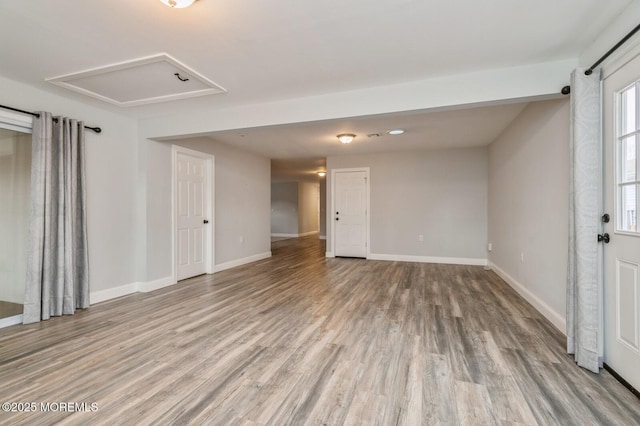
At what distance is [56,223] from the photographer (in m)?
3.27

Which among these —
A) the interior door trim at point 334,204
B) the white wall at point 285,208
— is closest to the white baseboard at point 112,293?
the interior door trim at point 334,204

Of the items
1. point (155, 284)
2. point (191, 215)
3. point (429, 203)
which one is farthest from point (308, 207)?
point (155, 284)

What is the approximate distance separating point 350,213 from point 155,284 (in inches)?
166

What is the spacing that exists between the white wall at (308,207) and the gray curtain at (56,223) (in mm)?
9438

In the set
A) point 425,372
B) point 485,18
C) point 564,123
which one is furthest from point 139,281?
point 564,123

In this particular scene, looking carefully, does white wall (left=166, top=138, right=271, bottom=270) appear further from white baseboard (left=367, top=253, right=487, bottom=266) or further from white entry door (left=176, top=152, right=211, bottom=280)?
white baseboard (left=367, top=253, right=487, bottom=266)

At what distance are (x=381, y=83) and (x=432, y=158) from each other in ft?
12.7

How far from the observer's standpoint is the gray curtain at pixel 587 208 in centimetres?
214

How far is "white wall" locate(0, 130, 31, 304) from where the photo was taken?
3.32m

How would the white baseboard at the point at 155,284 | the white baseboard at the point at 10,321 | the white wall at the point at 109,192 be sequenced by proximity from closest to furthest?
the white baseboard at the point at 10,321 → the white wall at the point at 109,192 → the white baseboard at the point at 155,284

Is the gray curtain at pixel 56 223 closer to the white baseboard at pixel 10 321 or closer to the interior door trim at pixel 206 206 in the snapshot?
the white baseboard at pixel 10 321

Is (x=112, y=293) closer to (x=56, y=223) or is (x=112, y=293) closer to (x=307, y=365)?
(x=56, y=223)

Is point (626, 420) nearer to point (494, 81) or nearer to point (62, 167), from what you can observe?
point (494, 81)

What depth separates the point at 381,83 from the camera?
3.02m
